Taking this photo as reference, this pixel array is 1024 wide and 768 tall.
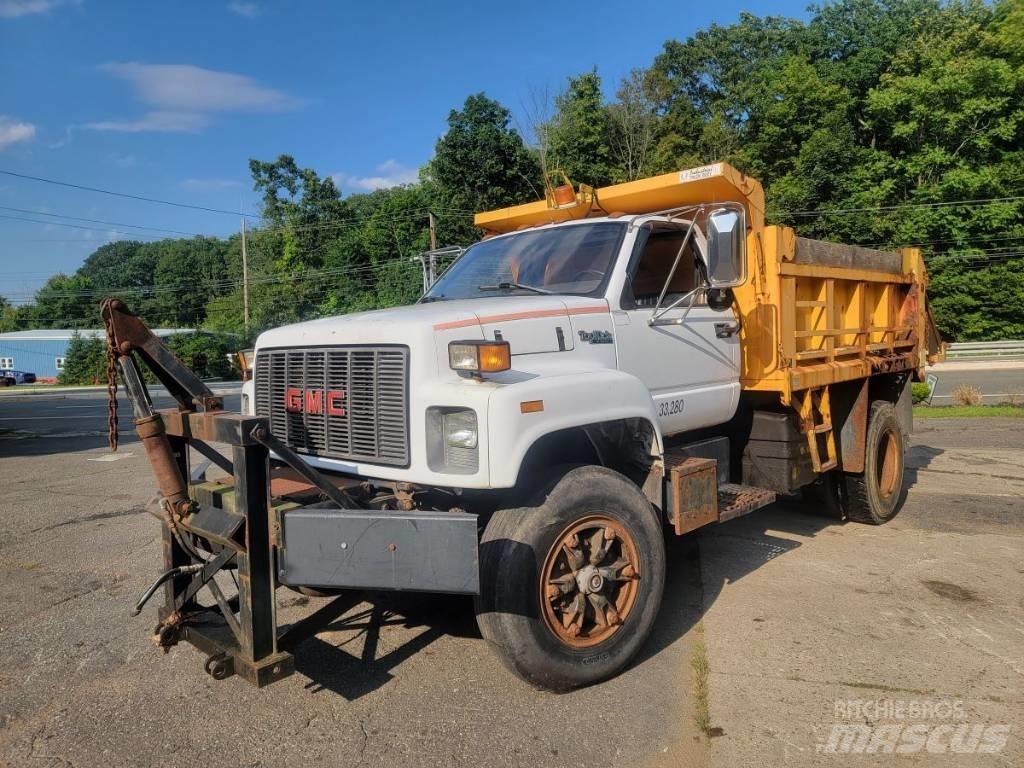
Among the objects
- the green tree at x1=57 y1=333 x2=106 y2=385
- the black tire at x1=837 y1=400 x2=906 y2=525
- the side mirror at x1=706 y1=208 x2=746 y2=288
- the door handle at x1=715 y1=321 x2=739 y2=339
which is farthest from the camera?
the green tree at x1=57 y1=333 x2=106 y2=385

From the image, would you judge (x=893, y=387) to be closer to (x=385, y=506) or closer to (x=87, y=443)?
(x=385, y=506)

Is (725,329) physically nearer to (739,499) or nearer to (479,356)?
(739,499)

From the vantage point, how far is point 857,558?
5.82 metres

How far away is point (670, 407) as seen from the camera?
4.59 meters

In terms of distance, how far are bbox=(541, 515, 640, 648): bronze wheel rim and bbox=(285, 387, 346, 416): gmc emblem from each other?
4.19 ft

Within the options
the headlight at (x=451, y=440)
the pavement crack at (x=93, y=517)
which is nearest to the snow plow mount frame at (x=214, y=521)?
the headlight at (x=451, y=440)

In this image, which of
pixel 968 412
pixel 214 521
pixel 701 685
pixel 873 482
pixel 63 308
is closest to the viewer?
pixel 214 521

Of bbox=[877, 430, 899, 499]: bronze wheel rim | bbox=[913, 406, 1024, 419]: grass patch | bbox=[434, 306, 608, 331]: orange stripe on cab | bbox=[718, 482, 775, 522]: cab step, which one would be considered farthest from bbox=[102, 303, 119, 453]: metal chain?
bbox=[913, 406, 1024, 419]: grass patch

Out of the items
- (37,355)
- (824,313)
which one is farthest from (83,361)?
(824,313)

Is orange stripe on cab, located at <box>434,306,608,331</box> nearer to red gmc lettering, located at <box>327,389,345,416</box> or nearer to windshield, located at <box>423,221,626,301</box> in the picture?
windshield, located at <box>423,221,626,301</box>

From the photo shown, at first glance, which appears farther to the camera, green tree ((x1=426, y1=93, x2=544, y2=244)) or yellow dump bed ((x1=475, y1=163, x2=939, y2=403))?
green tree ((x1=426, y1=93, x2=544, y2=244))

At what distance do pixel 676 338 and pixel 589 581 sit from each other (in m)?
1.71

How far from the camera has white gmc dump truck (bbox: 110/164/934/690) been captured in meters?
3.25
